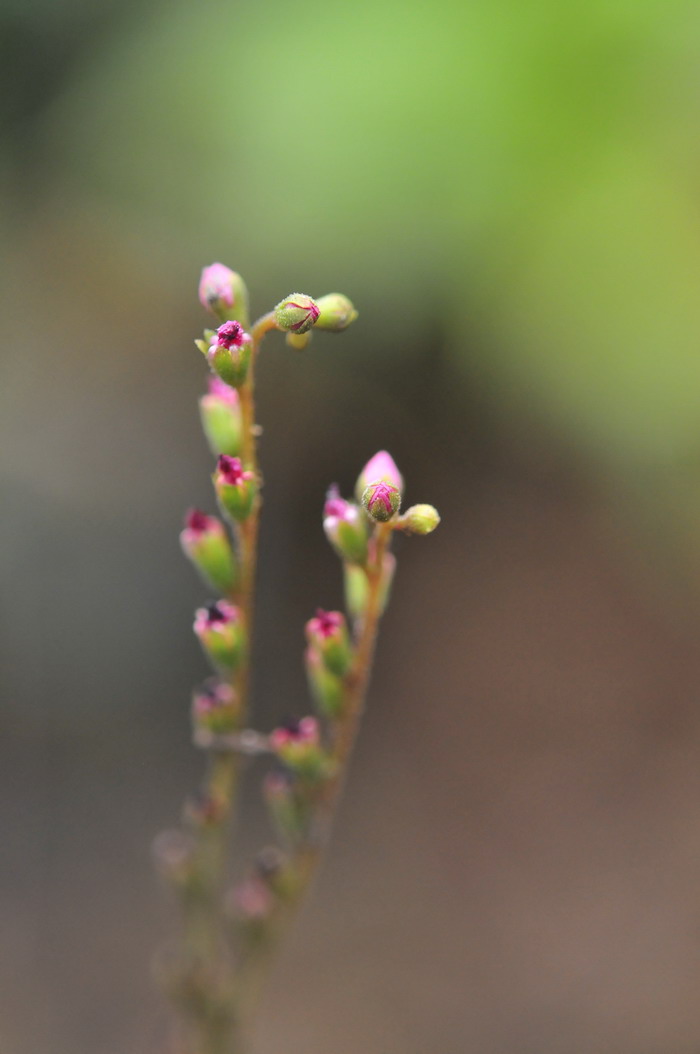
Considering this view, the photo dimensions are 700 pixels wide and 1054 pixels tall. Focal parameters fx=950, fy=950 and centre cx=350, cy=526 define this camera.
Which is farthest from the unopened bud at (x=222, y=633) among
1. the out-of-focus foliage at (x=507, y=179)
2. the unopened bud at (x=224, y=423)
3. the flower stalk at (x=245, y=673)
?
the out-of-focus foliage at (x=507, y=179)

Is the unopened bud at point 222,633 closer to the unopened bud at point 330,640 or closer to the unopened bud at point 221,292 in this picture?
the unopened bud at point 330,640

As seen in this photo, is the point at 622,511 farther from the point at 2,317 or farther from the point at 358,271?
the point at 2,317

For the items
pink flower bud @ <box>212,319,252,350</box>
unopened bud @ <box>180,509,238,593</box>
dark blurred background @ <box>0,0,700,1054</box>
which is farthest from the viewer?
dark blurred background @ <box>0,0,700,1054</box>

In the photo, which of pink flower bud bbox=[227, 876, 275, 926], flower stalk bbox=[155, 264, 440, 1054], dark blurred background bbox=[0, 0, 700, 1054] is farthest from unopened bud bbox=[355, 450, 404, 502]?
dark blurred background bbox=[0, 0, 700, 1054]

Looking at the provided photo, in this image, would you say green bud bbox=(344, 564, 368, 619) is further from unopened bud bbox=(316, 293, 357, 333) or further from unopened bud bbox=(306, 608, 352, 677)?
unopened bud bbox=(316, 293, 357, 333)

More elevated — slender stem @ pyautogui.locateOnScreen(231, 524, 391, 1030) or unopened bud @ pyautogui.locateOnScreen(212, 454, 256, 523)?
unopened bud @ pyautogui.locateOnScreen(212, 454, 256, 523)

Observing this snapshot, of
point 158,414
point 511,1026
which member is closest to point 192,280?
point 158,414
